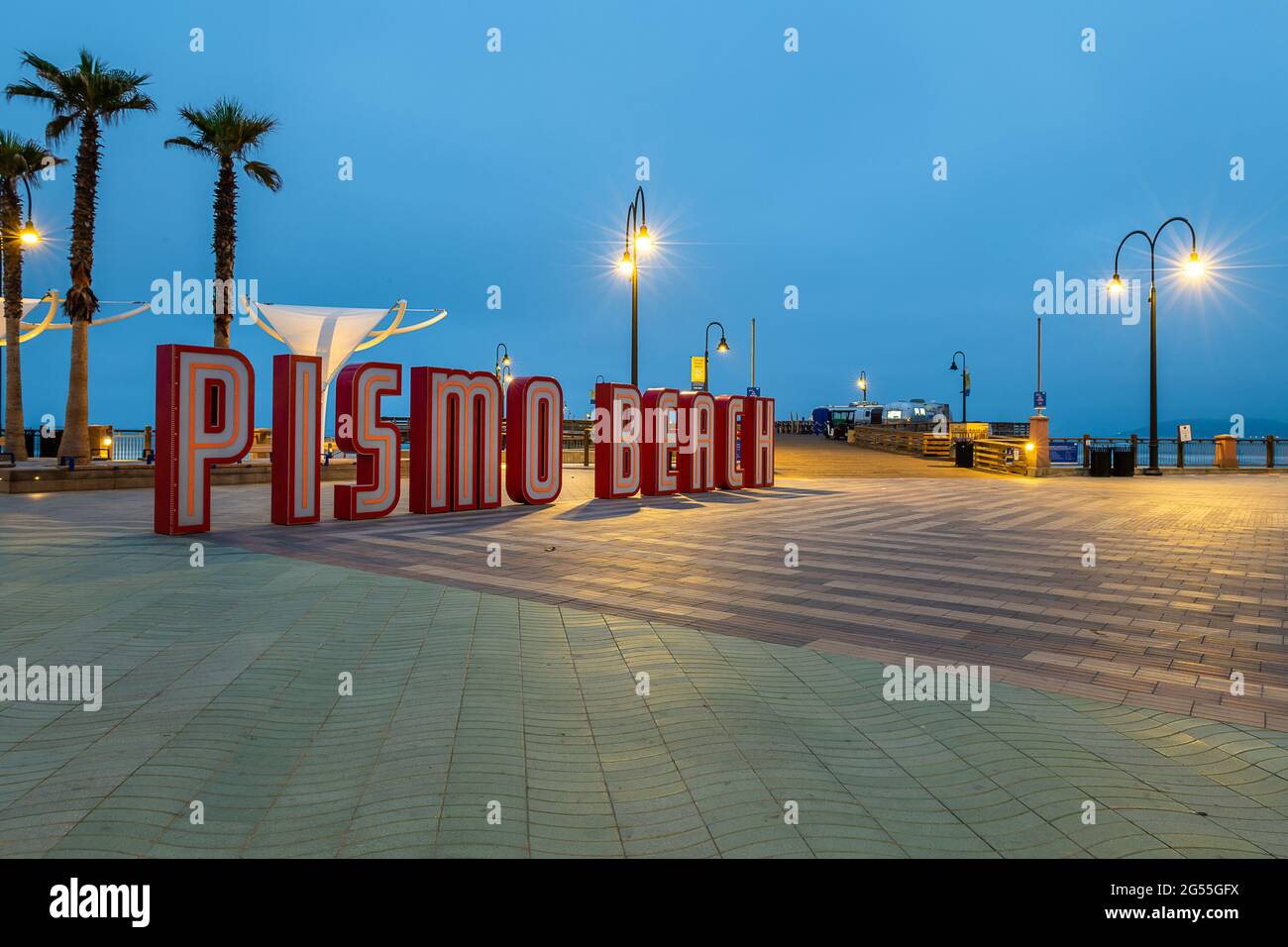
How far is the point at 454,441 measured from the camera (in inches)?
662

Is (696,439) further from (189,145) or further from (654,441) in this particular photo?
(189,145)

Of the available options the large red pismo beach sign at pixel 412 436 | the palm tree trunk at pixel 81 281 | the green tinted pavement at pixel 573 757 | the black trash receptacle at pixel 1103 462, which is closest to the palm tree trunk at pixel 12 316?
the palm tree trunk at pixel 81 281

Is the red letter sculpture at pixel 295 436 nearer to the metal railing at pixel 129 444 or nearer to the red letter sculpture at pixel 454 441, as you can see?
the red letter sculpture at pixel 454 441

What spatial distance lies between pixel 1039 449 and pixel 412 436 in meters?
25.0

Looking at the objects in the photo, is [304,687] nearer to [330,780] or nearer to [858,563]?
[330,780]

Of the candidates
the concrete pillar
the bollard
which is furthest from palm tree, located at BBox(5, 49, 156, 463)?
the bollard

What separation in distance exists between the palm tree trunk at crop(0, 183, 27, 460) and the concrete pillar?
37.5 meters

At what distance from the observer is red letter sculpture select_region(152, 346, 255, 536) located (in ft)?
41.1

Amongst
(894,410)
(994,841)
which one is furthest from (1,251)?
(894,410)

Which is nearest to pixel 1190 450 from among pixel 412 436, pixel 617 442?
pixel 617 442

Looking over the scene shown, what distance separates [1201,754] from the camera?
168 inches

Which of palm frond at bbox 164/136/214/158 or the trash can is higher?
palm frond at bbox 164/136/214/158

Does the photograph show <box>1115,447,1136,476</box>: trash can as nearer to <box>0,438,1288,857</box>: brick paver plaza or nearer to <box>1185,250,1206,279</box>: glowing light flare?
<box>1185,250,1206,279</box>: glowing light flare
